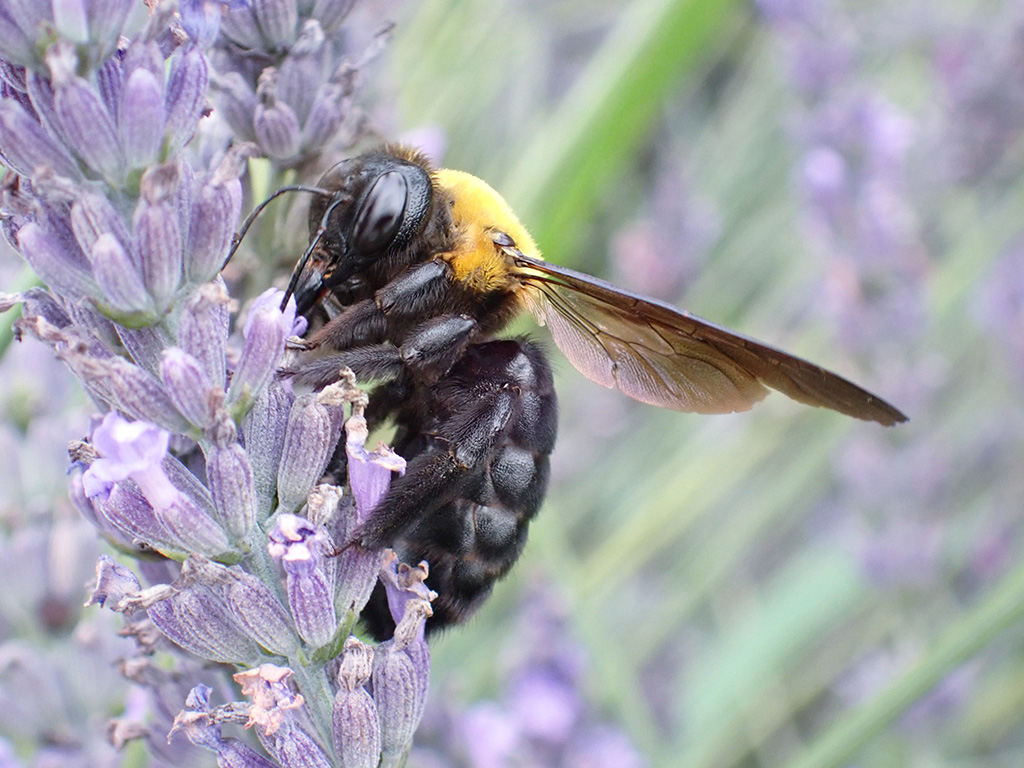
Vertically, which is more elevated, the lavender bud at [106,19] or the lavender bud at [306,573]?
the lavender bud at [106,19]

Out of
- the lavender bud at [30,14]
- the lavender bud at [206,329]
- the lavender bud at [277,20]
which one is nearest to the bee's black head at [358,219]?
the lavender bud at [277,20]

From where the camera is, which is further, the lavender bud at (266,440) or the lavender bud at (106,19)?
the lavender bud at (266,440)

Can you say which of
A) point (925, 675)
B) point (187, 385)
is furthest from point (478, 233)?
point (925, 675)

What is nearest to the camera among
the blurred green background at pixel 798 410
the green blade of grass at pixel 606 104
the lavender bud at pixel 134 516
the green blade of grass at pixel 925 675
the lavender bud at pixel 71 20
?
the lavender bud at pixel 71 20

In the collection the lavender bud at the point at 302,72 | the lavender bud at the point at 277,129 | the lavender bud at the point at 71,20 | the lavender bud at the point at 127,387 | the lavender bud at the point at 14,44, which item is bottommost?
the lavender bud at the point at 127,387

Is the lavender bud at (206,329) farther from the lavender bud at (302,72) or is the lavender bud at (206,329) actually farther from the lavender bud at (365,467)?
the lavender bud at (302,72)

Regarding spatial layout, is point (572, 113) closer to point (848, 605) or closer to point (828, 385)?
point (828, 385)
